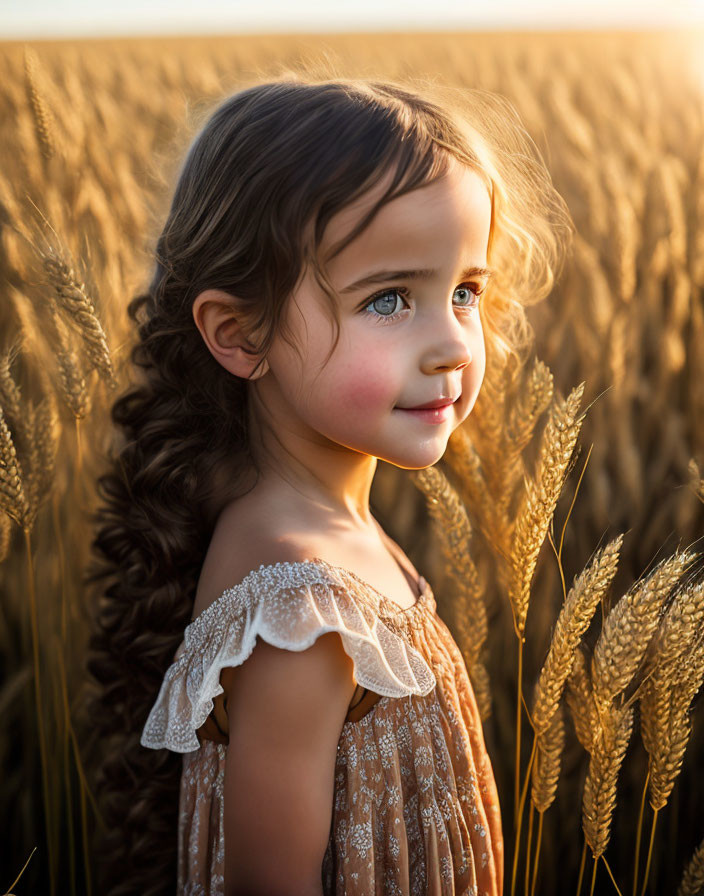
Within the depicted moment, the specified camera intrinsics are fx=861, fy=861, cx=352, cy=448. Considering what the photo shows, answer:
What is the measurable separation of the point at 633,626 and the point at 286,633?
457 millimetres

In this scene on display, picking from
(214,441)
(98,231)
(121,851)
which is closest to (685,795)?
(121,851)

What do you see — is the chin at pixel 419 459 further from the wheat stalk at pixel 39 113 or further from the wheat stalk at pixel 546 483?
the wheat stalk at pixel 39 113

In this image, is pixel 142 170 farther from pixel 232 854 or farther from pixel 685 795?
pixel 685 795

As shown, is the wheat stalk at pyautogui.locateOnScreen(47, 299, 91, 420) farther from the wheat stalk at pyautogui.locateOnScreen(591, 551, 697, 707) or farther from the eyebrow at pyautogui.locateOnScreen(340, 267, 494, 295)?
the wheat stalk at pyautogui.locateOnScreen(591, 551, 697, 707)

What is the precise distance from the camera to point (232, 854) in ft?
3.52

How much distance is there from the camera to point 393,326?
3.46 ft

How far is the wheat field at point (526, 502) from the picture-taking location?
3.99 feet

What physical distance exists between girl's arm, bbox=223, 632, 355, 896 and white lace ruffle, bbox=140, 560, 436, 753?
28 mm

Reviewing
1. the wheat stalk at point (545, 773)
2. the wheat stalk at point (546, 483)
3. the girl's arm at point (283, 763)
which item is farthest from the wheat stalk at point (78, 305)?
the wheat stalk at point (545, 773)

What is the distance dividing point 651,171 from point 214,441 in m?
Answer: 1.85

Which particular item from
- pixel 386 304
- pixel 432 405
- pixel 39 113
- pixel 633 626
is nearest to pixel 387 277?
pixel 386 304

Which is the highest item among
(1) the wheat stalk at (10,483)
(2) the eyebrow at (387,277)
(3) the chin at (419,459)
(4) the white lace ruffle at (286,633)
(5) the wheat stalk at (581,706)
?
(2) the eyebrow at (387,277)

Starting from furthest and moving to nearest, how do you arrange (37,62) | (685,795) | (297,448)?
(685,795)
(37,62)
(297,448)

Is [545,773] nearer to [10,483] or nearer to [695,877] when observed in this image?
[695,877]
